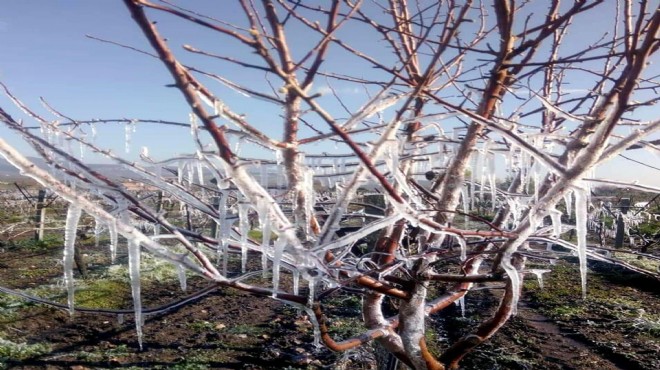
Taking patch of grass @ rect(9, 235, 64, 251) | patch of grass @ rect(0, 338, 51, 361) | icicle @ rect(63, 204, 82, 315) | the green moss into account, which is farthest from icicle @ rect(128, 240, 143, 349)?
patch of grass @ rect(9, 235, 64, 251)

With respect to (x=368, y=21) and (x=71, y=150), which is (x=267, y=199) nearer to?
(x=71, y=150)

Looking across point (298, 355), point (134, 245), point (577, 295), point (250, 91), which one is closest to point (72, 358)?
point (298, 355)

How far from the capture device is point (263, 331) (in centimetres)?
541

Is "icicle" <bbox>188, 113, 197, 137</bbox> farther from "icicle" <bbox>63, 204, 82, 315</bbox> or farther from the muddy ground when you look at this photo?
the muddy ground

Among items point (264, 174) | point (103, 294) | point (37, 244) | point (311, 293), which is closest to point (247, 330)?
point (103, 294)

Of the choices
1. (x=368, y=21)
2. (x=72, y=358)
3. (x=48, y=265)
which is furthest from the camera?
(x=48, y=265)

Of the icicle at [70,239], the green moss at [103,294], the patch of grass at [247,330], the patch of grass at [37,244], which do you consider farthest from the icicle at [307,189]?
the patch of grass at [37,244]

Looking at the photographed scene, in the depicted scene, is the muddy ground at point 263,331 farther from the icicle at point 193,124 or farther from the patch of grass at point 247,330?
the icicle at point 193,124

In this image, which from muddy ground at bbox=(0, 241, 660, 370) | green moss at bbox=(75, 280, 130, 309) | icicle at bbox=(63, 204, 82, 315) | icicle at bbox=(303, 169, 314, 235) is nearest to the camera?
icicle at bbox=(63, 204, 82, 315)

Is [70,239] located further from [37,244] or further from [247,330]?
[37,244]

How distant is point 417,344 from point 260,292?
0.91m

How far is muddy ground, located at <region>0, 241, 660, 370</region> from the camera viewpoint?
4.53m

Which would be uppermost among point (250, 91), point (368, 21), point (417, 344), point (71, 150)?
point (368, 21)

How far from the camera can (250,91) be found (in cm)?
148
